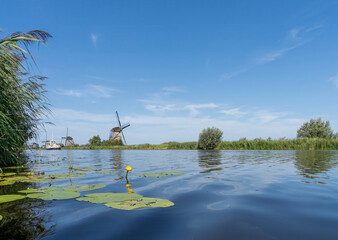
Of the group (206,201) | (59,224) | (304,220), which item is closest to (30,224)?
(59,224)

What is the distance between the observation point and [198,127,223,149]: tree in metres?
34.7

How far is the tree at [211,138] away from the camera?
1364 inches

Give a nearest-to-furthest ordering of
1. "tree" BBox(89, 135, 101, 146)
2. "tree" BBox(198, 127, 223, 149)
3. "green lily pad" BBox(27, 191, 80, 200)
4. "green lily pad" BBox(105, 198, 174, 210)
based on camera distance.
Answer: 1. "green lily pad" BBox(105, 198, 174, 210)
2. "green lily pad" BBox(27, 191, 80, 200)
3. "tree" BBox(198, 127, 223, 149)
4. "tree" BBox(89, 135, 101, 146)

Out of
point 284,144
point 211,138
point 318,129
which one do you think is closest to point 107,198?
point 284,144

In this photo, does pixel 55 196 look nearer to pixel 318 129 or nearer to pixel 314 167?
pixel 314 167

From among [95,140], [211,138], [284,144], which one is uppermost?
[95,140]

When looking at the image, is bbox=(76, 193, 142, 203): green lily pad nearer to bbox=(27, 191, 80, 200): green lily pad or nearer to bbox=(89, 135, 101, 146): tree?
bbox=(27, 191, 80, 200): green lily pad

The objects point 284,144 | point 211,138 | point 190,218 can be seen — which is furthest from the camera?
point 211,138

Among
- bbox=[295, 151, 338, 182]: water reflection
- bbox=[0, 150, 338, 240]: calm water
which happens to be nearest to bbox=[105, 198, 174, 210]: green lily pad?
bbox=[0, 150, 338, 240]: calm water

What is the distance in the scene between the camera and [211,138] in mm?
34750

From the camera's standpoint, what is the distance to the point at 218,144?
34.1 meters

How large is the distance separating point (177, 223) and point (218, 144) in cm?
3297

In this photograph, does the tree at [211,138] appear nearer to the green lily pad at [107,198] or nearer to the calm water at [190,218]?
the calm water at [190,218]

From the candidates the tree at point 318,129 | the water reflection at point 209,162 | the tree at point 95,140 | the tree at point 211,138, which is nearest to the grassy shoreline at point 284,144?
the tree at point 211,138
